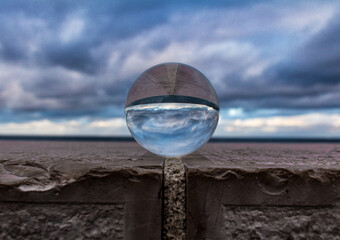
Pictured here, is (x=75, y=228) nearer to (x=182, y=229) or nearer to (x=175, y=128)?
(x=182, y=229)

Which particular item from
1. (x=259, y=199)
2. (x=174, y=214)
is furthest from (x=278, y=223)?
(x=174, y=214)

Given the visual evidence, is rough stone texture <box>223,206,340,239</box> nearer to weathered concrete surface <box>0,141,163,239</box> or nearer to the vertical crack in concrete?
the vertical crack in concrete

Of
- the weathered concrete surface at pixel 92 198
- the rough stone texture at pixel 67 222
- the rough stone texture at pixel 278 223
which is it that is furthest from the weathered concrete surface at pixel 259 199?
the rough stone texture at pixel 67 222

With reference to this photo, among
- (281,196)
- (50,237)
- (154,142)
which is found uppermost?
(154,142)

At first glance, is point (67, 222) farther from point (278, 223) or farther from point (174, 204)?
point (278, 223)

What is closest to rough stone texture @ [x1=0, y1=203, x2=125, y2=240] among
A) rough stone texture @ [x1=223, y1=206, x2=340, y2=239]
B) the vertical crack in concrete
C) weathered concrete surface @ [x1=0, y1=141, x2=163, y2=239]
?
weathered concrete surface @ [x1=0, y1=141, x2=163, y2=239]

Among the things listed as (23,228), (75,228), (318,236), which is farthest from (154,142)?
(318,236)
